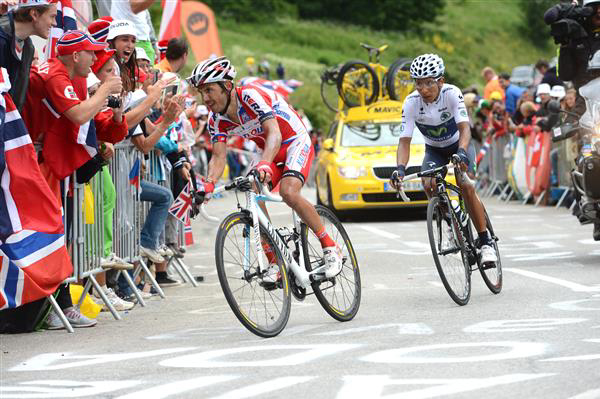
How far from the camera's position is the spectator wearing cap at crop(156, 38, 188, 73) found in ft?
40.1

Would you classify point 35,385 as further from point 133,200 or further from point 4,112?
point 133,200

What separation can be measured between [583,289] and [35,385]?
198 inches

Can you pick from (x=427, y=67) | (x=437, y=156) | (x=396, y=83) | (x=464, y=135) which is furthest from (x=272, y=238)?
(x=396, y=83)

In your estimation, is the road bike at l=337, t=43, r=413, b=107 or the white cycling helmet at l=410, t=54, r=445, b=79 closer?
the white cycling helmet at l=410, t=54, r=445, b=79

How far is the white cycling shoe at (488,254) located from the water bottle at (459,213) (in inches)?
10.2

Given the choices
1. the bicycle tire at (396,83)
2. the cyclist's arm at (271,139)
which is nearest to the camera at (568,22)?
the cyclist's arm at (271,139)

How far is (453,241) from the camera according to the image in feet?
32.6

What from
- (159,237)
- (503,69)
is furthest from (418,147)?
(503,69)

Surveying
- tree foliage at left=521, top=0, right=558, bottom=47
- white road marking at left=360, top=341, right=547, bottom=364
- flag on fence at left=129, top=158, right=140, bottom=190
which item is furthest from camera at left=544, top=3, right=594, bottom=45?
tree foliage at left=521, top=0, right=558, bottom=47

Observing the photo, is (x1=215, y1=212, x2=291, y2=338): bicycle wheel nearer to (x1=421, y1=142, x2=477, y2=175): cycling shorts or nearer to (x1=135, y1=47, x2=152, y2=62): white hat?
(x1=421, y1=142, x2=477, y2=175): cycling shorts

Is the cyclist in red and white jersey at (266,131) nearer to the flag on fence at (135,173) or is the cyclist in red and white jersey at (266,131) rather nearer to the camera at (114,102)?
the camera at (114,102)

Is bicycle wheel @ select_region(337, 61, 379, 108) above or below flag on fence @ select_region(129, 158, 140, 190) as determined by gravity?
below

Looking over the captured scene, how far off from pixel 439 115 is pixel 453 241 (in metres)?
1.14

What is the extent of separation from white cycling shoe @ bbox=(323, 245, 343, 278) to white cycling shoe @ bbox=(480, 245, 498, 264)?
65.1 inches
